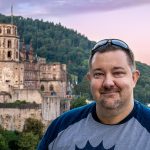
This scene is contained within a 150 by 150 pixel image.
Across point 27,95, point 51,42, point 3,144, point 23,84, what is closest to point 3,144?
point 3,144

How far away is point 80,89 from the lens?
104875 mm

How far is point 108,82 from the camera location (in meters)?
6.67

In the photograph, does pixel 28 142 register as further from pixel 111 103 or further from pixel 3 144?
pixel 111 103

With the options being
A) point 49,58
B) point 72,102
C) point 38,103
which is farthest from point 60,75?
point 49,58

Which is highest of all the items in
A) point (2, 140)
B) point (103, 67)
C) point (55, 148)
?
point (103, 67)

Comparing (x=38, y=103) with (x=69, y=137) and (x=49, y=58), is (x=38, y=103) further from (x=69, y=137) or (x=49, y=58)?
(x=49, y=58)

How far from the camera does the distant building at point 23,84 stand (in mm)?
53469

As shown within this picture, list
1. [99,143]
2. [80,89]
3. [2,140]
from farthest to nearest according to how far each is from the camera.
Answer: [80,89] < [2,140] < [99,143]

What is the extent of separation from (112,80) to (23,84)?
5882cm

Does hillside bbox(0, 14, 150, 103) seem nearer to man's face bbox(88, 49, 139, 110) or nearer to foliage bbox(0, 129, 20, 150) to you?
foliage bbox(0, 129, 20, 150)

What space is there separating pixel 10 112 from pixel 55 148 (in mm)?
46337

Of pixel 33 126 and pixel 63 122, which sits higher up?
pixel 63 122

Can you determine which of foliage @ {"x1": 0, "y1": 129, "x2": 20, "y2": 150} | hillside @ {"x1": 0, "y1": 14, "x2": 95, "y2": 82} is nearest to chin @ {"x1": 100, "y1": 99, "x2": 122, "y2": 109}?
foliage @ {"x1": 0, "y1": 129, "x2": 20, "y2": 150}

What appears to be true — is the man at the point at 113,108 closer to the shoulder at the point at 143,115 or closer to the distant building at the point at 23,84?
the shoulder at the point at 143,115
